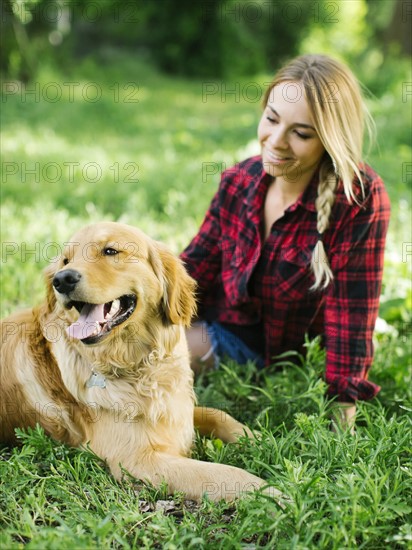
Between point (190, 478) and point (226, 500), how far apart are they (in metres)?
0.18

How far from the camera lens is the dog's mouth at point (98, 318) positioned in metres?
2.71

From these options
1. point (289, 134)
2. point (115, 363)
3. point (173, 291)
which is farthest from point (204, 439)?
point (289, 134)

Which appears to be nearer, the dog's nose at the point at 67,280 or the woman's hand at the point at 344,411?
the dog's nose at the point at 67,280

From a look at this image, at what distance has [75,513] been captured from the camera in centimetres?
238

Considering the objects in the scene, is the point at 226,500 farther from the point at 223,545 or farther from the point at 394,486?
the point at 394,486

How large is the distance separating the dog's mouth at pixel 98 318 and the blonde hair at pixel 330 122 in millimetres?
1159

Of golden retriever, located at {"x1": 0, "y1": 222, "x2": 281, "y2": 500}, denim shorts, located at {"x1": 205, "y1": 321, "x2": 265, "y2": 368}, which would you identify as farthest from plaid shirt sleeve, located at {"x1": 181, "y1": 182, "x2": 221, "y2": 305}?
golden retriever, located at {"x1": 0, "y1": 222, "x2": 281, "y2": 500}

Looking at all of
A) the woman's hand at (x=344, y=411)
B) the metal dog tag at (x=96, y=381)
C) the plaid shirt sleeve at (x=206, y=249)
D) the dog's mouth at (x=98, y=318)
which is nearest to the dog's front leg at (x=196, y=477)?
the metal dog tag at (x=96, y=381)

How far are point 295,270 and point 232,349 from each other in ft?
2.33

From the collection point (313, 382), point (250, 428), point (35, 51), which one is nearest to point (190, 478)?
point (250, 428)

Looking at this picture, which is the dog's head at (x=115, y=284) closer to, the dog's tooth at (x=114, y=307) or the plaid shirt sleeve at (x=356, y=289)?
the dog's tooth at (x=114, y=307)

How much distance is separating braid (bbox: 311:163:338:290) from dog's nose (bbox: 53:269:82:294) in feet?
4.63

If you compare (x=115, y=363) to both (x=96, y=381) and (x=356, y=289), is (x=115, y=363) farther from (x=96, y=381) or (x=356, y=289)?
(x=356, y=289)

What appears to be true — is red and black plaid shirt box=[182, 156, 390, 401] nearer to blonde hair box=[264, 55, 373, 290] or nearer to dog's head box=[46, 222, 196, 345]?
blonde hair box=[264, 55, 373, 290]
